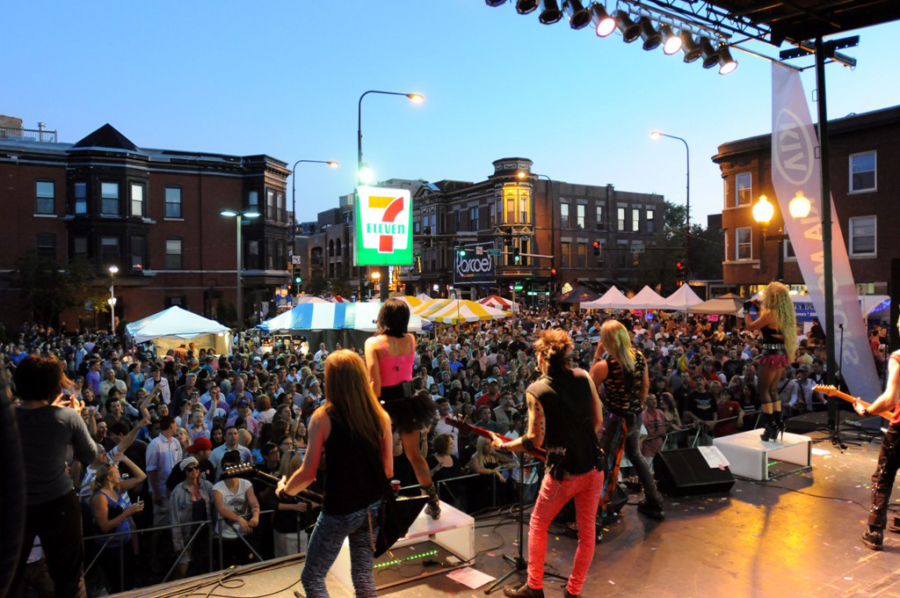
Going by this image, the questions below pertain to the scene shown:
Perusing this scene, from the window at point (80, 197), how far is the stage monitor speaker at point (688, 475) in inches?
1504

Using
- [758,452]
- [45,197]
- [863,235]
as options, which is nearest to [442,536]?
[758,452]

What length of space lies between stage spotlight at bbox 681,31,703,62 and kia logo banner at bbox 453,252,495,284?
38307 mm

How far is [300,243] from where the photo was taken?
10125 centimetres

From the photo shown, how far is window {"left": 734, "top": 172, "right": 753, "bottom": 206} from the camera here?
31.1 metres

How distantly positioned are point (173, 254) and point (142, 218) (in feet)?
9.55

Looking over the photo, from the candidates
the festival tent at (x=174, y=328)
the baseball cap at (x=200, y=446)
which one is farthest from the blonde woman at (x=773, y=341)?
the festival tent at (x=174, y=328)

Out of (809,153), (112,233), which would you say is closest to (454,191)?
(112,233)

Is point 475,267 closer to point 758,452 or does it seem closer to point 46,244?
point 46,244

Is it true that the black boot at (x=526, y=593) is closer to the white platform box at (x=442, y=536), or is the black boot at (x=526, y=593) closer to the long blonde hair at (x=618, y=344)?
the white platform box at (x=442, y=536)

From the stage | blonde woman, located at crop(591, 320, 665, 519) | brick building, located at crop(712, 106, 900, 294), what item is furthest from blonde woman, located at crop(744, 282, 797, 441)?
brick building, located at crop(712, 106, 900, 294)

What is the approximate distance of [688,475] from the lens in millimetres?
6598

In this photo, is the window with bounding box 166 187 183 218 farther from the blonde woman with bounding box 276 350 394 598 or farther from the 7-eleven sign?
the blonde woman with bounding box 276 350 394 598

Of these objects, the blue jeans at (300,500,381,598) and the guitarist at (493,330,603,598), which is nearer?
the blue jeans at (300,500,381,598)

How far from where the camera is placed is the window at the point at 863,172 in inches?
1017
